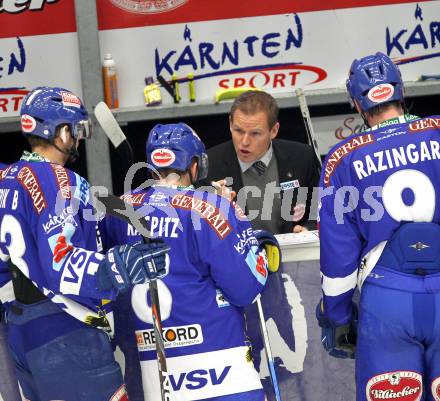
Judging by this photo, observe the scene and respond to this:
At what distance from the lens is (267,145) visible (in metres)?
4.77

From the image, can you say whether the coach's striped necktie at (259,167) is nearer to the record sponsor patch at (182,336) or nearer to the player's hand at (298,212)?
the player's hand at (298,212)

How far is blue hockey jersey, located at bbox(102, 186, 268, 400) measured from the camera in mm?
3467

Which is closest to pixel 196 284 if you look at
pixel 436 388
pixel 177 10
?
pixel 436 388

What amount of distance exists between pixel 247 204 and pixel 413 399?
160 centimetres

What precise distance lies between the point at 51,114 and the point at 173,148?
512 mm

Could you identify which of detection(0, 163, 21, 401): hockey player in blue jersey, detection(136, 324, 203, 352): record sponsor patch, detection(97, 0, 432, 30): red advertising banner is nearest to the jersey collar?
detection(136, 324, 203, 352): record sponsor patch

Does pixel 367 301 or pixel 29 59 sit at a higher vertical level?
pixel 29 59

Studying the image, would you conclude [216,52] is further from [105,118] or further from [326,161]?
[326,161]

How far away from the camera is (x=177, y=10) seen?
253 inches

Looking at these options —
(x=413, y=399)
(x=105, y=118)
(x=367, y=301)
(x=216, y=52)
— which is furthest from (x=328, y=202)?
(x=216, y=52)

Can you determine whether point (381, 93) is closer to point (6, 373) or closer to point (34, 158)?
point (34, 158)

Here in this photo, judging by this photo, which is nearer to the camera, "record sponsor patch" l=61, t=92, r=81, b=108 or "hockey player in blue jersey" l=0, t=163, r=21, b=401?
"record sponsor patch" l=61, t=92, r=81, b=108

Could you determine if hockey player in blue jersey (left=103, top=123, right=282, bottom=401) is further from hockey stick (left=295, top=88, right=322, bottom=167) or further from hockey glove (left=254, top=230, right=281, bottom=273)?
hockey stick (left=295, top=88, right=322, bottom=167)

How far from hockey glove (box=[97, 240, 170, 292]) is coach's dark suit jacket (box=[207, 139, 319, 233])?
59.8 inches
